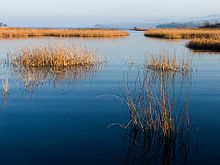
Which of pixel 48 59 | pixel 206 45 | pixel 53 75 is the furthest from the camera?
pixel 206 45

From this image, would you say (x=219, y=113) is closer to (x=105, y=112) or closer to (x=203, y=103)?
(x=203, y=103)

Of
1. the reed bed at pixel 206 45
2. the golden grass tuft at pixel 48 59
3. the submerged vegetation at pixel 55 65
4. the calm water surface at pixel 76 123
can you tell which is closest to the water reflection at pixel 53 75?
the submerged vegetation at pixel 55 65

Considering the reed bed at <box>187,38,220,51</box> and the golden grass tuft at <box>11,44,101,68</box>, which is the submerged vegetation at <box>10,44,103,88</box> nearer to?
the golden grass tuft at <box>11,44,101,68</box>

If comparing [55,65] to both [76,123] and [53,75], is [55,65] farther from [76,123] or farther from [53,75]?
[76,123]

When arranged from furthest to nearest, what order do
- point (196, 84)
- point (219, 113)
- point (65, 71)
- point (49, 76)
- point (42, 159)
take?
point (65, 71) < point (49, 76) < point (196, 84) < point (219, 113) < point (42, 159)

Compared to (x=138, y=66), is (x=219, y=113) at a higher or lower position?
lower

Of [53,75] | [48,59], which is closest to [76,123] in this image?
[53,75]

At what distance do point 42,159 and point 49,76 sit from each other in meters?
7.03

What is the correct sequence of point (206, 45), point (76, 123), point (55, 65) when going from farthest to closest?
1. point (206, 45)
2. point (55, 65)
3. point (76, 123)

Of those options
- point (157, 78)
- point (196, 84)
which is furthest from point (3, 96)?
point (196, 84)

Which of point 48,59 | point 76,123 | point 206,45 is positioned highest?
point 206,45

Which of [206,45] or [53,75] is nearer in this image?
[53,75]

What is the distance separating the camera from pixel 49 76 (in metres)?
11.0

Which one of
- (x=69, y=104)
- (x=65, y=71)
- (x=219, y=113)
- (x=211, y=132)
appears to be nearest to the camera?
(x=211, y=132)
